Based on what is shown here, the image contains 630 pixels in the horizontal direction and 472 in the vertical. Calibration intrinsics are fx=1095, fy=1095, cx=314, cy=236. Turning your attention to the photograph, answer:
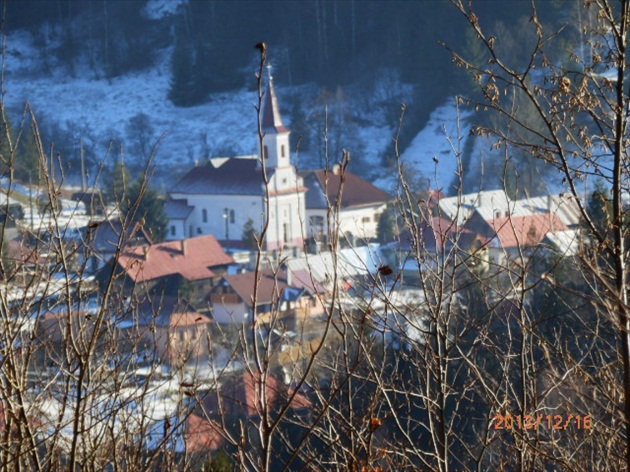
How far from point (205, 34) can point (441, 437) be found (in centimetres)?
4852

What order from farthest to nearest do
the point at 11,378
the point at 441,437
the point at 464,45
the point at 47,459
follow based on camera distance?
the point at 464,45 → the point at 441,437 → the point at 47,459 → the point at 11,378

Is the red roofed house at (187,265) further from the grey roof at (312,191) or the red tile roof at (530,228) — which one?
the red tile roof at (530,228)

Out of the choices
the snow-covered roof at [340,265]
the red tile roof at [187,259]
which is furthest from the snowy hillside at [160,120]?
the snow-covered roof at [340,265]

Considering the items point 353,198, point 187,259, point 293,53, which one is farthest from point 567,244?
point 293,53

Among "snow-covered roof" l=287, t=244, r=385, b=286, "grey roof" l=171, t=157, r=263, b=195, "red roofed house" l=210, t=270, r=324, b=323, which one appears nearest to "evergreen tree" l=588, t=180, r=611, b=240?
"snow-covered roof" l=287, t=244, r=385, b=286

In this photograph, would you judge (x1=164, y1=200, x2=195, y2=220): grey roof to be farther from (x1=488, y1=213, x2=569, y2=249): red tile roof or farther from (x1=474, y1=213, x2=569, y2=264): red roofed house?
(x1=488, y1=213, x2=569, y2=249): red tile roof

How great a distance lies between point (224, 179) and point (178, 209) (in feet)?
6.23

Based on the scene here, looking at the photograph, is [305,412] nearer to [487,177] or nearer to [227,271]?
[227,271]

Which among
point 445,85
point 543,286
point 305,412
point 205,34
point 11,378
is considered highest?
point 205,34

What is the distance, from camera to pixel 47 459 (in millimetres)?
3395

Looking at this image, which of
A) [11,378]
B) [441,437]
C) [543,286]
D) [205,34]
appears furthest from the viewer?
[205,34]

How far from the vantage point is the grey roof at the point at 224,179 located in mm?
37094

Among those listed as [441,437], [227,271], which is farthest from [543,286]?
[227,271]

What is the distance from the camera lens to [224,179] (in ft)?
124
